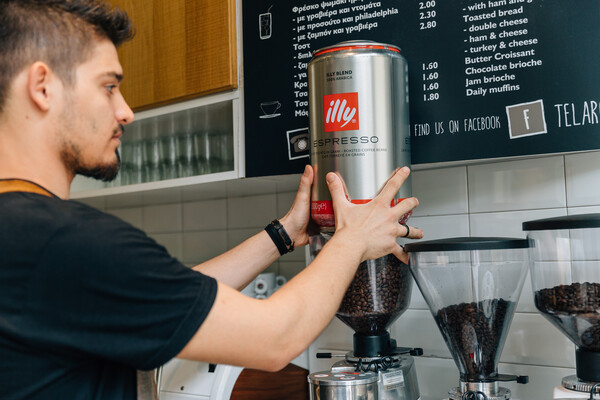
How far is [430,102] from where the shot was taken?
1385 millimetres

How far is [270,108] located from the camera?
163 cm

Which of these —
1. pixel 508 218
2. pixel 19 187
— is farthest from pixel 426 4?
pixel 19 187

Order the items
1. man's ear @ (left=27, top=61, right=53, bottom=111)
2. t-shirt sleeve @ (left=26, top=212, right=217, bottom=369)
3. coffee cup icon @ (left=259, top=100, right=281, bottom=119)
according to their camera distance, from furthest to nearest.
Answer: coffee cup icon @ (left=259, top=100, right=281, bottom=119), man's ear @ (left=27, top=61, right=53, bottom=111), t-shirt sleeve @ (left=26, top=212, right=217, bottom=369)

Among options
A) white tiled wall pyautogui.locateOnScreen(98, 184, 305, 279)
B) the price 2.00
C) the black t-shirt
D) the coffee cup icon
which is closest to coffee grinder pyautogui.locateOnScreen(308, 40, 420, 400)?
the price 2.00

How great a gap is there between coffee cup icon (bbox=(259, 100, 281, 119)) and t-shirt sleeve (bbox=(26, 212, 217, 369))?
33.7 inches

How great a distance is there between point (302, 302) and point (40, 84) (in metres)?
0.54

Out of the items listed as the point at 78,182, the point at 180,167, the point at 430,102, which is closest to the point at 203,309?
the point at 430,102

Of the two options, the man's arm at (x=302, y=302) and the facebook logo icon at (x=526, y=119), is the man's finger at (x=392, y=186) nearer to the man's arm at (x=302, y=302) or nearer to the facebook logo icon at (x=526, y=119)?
the man's arm at (x=302, y=302)

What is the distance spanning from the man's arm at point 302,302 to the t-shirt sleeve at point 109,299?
43 millimetres

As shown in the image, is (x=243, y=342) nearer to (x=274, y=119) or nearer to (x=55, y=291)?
(x=55, y=291)

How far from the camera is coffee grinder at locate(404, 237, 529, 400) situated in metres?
1.14

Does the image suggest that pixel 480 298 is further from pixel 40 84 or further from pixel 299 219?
pixel 40 84

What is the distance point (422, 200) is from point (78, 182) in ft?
4.66

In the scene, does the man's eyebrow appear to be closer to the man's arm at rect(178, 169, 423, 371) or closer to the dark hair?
the dark hair
